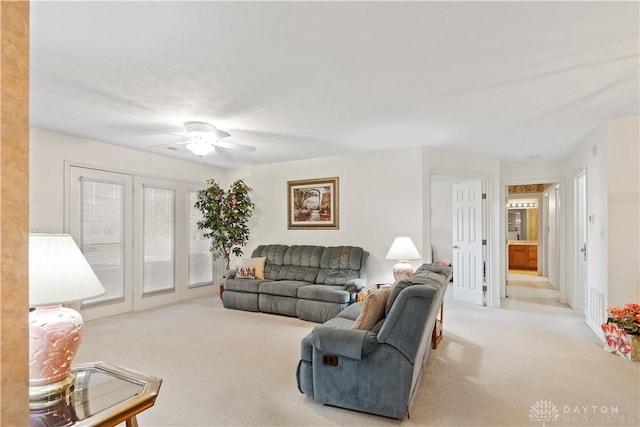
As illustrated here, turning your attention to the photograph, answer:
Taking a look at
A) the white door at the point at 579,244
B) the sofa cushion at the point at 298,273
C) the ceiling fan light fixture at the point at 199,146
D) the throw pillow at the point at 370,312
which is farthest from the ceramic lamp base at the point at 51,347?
the white door at the point at 579,244

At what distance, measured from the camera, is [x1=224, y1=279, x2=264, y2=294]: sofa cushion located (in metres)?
5.06

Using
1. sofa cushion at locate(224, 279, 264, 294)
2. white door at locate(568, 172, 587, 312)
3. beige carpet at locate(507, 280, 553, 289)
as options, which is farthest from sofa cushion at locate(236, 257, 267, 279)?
beige carpet at locate(507, 280, 553, 289)

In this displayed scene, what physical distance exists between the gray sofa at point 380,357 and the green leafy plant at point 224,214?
3.59 m

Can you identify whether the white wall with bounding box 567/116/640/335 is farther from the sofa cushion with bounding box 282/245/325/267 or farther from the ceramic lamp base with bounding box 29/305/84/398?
the ceramic lamp base with bounding box 29/305/84/398

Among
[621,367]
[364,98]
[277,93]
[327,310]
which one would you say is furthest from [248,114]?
[621,367]

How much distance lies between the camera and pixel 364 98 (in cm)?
303

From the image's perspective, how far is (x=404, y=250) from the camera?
455cm

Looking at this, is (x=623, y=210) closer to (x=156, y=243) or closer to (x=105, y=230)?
(x=156, y=243)

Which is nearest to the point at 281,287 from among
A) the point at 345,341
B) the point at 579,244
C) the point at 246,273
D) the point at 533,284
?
the point at 246,273

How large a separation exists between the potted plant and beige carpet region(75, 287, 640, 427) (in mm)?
114

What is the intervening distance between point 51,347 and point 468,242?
555cm

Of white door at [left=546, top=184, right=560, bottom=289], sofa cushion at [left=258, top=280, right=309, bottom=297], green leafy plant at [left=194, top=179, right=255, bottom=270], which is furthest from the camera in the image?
white door at [left=546, top=184, right=560, bottom=289]

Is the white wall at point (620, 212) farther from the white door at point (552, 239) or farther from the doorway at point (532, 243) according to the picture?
the white door at point (552, 239)

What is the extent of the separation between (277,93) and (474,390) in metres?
2.81
